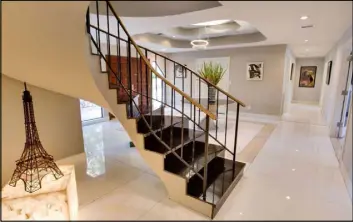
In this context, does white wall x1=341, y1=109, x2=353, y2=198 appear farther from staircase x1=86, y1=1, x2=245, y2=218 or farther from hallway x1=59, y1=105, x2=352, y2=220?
staircase x1=86, y1=1, x2=245, y2=218

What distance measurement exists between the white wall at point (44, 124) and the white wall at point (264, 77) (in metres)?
4.63

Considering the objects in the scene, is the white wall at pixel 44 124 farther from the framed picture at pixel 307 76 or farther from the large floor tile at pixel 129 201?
the framed picture at pixel 307 76

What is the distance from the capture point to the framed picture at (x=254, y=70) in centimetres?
556

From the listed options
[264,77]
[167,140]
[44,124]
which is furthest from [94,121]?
[264,77]

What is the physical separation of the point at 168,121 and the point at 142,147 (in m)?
0.70

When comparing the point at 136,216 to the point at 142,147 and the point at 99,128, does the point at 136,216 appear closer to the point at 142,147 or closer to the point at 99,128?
the point at 142,147

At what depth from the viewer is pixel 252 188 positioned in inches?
86.5

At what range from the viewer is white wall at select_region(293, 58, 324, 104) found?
27.8 ft

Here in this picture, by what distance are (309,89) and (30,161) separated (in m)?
10.4

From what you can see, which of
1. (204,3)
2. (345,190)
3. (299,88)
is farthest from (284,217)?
(299,88)

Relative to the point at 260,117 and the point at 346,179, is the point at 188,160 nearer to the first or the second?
the point at 346,179

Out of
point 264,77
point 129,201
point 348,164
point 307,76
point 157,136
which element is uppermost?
point 307,76

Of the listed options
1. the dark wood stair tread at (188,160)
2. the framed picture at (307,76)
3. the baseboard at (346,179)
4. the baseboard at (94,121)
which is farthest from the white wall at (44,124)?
the framed picture at (307,76)

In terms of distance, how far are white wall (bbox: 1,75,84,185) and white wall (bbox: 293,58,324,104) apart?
9395 millimetres
